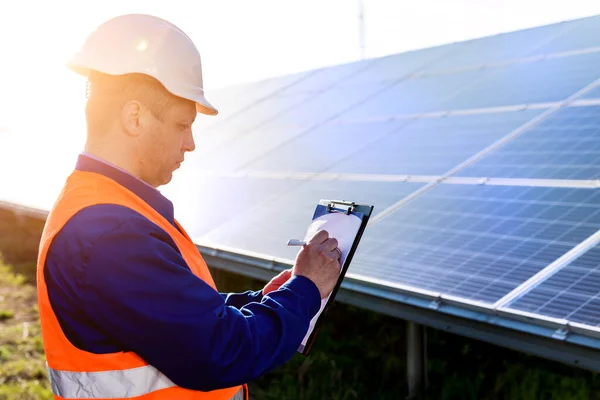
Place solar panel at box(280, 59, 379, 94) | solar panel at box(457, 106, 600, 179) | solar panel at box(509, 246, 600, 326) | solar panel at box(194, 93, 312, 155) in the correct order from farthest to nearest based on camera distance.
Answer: solar panel at box(280, 59, 379, 94)
solar panel at box(194, 93, 312, 155)
solar panel at box(457, 106, 600, 179)
solar panel at box(509, 246, 600, 326)

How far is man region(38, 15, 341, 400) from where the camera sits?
5.93 ft

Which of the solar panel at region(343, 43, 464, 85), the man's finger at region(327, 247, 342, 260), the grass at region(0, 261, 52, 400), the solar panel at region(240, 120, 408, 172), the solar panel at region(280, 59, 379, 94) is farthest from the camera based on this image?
the solar panel at region(280, 59, 379, 94)

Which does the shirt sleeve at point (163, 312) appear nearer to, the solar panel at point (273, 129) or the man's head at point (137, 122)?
the man's head at point (137, 122)

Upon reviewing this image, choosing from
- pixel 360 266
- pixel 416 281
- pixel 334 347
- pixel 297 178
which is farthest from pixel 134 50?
pixel 297 178

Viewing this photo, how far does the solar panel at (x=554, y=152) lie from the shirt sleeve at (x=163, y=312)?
3716mm

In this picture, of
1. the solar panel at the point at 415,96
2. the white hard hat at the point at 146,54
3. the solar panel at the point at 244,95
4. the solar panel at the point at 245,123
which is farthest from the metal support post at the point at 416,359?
the solar panel at the point at 244,95

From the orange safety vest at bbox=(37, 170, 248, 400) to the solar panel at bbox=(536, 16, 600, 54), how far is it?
6.97 metres

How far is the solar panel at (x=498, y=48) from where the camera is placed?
28.5 ft

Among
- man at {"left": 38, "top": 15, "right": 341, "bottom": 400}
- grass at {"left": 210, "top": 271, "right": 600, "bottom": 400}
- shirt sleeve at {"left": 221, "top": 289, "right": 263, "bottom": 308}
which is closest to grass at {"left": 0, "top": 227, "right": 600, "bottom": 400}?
grass at {"left": 210, "top": 271, "right": 600, "bottom": 400}

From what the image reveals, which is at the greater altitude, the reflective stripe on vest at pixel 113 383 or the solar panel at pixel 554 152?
the solar panel at pixel 554 152

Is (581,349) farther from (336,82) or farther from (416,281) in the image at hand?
(336,82)

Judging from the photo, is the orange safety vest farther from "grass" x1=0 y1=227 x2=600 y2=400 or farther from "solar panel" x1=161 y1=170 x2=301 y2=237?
"solar panel" x1=161 y1=170 x2=301 y2=237

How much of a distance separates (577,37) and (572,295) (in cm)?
561

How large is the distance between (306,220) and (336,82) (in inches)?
227
